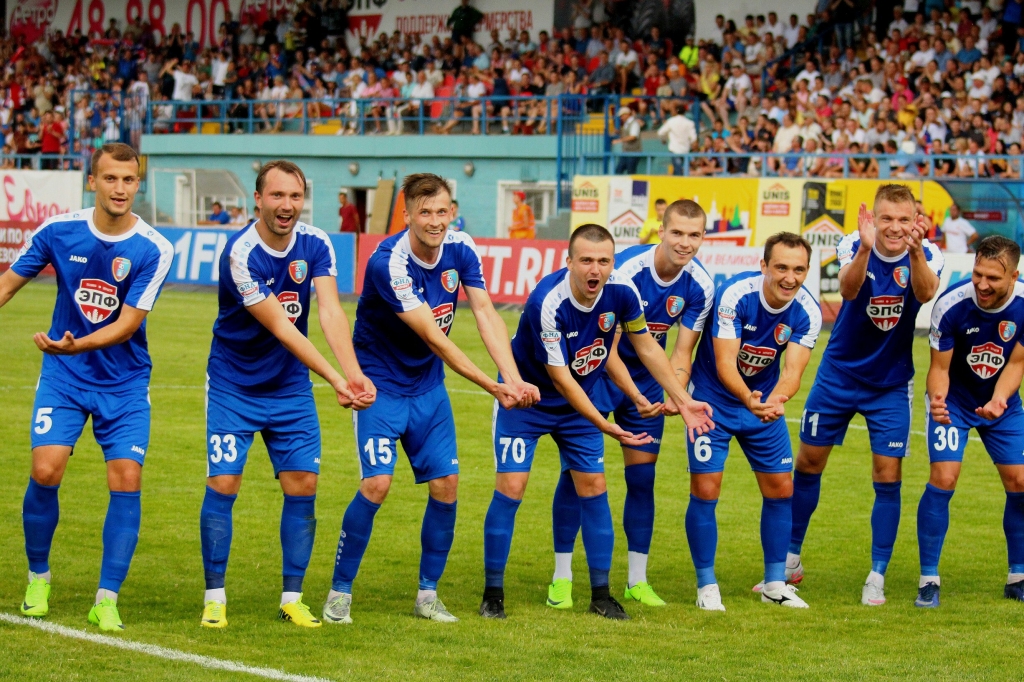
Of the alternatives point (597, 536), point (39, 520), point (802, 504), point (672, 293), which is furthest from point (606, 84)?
point (39, 520)

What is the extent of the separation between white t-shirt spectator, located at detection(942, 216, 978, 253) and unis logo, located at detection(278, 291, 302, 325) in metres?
16.3

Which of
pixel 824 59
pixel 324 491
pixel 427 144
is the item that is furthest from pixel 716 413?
pixel 427 144

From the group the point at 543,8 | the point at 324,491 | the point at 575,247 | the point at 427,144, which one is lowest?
the point at 324,491

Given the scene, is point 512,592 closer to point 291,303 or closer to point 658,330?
point 658,330

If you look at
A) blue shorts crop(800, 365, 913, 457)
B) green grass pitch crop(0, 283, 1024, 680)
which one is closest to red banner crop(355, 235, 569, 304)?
green grass pitch crop(0, 283, 1024, 680)

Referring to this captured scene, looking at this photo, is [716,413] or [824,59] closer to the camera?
[716,413]

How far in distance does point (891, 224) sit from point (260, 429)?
364 centimetres

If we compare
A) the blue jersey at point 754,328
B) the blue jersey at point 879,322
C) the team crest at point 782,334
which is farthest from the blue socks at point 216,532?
the blue jersey at point 879,322

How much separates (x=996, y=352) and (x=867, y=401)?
772 millimetres

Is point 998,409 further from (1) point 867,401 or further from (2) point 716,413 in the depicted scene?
(2) point 716,413

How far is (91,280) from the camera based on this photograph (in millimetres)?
6652

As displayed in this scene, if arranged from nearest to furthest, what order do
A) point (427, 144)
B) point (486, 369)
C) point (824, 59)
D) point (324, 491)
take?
1. point (324, 491)
2. point (486, 369)
3. point (824, 59)
4. point (427, 144)

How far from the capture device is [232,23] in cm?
4019

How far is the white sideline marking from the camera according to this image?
5.85 metres
